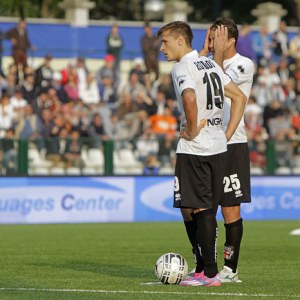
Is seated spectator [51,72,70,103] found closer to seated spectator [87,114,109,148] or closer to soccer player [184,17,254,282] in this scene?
seated spectator [87,114,109,148]

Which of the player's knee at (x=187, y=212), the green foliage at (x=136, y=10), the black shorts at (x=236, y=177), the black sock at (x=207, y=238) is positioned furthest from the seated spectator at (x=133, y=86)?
the green foliage at (x=136, y=10)

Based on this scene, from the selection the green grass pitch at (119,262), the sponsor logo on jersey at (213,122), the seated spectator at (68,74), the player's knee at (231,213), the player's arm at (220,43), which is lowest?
the green grass pitch at (119,262)

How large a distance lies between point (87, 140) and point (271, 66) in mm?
8632

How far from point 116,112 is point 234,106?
52.0 feet

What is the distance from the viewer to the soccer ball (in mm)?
10828

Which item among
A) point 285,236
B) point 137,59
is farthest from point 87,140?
point 137,59

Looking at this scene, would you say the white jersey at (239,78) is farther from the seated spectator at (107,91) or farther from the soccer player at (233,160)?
the seated spectator at (107,91)

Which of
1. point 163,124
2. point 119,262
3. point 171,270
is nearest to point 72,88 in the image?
point 163,124

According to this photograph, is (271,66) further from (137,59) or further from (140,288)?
(140,288)

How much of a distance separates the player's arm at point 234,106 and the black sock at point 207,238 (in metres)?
0.83

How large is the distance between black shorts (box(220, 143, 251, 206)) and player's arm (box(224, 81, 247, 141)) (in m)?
0.42

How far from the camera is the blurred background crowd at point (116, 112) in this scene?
79.1 ft

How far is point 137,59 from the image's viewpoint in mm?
31328

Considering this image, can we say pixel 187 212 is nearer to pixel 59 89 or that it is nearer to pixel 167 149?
pixel 167 149
